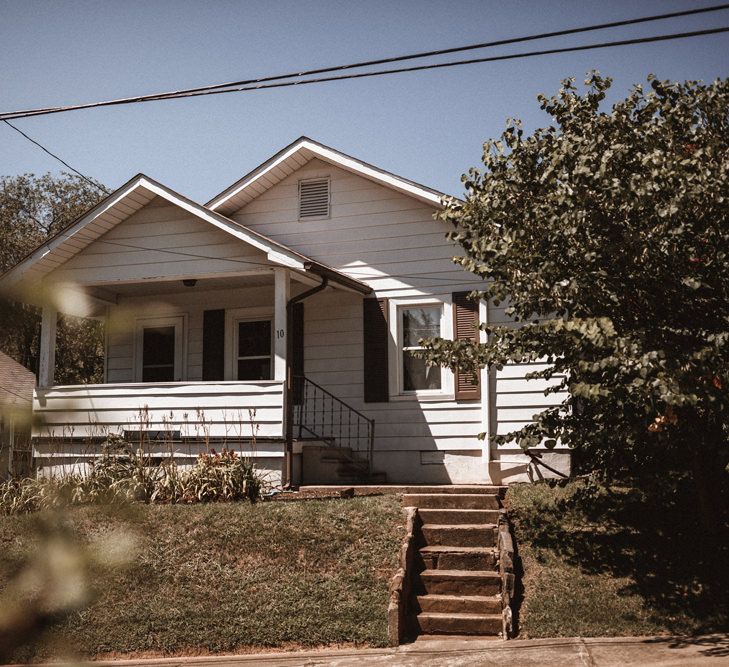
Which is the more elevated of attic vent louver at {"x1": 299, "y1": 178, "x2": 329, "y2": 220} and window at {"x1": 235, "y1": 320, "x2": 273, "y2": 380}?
attic vent louver at {"x1": 299, "y1": 178, "x2": 329, "y2": 220}

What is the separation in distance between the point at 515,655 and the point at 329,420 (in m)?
7.75

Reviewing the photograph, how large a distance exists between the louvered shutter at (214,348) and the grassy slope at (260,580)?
4888 millimetres

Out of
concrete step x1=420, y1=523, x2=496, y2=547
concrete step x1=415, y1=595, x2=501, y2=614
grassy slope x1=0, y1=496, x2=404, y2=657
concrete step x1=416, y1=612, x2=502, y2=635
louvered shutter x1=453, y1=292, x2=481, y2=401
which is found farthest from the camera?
louvered shutter x1=453, y1=292, x2=481, y2=401

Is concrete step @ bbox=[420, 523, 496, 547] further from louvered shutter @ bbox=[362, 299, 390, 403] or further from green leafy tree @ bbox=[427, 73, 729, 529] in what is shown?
louvered shutter @ bbox=[362, 299, 390, 403]

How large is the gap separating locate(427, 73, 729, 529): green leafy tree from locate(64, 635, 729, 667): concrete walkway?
2.03m

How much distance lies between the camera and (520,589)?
950 cm

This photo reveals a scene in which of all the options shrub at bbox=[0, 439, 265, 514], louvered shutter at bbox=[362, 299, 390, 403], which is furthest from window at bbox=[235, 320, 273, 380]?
shrub at bbox=[0, 439, 265, 514]

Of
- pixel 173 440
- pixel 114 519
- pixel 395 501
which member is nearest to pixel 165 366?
pixel 173 440

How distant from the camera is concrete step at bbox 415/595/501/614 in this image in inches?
371

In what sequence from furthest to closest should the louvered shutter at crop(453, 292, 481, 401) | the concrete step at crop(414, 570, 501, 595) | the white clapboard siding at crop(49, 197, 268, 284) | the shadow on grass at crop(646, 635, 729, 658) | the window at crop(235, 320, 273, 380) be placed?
the window at crop(235, 320, 273, 380) < the louvered shutter at crop(453, 292, 481, 401) < the white clapboard siding at crop(49, 197, 268, 284) < the concrete step at crop(414, 570, 501, 595) < the shadow on grass at crop(646, 635, 729, 658)

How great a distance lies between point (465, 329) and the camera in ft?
49.0

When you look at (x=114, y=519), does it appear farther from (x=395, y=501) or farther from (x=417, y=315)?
(x=417, y=315)

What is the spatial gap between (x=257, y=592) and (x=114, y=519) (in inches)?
337

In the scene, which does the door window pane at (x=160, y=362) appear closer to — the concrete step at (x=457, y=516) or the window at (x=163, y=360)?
the window at (x=163, y=360)
